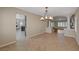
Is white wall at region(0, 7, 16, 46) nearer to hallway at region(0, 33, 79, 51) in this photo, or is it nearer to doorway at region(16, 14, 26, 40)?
hallway at region(0, 33, 79, 51)

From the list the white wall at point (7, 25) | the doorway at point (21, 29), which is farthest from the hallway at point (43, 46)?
the doorway at point (21, 29)

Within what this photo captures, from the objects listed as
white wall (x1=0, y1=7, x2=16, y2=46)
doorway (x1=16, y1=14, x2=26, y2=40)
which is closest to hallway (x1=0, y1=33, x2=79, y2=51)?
white wall (x1=0, y1=7, x2=16, y2=46)

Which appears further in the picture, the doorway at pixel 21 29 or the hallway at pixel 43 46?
the doorway at pixel 21 29

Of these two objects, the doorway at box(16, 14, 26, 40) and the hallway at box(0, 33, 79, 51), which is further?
the doorway at box(16, 14, 26, 40)

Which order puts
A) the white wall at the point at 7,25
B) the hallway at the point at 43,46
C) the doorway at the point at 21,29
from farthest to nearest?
the doorway at the point at 21,29, the white wall at the point at 7,25, the hallway at the point at 43,46

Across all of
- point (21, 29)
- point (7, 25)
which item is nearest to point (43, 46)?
point (7, 25)

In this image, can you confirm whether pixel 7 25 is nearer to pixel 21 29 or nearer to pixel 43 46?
pixel 43 46

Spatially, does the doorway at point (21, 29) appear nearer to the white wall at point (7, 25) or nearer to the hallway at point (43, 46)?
the white wall at point (7, 25)

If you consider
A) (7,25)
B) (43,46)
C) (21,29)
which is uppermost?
(7,25)
